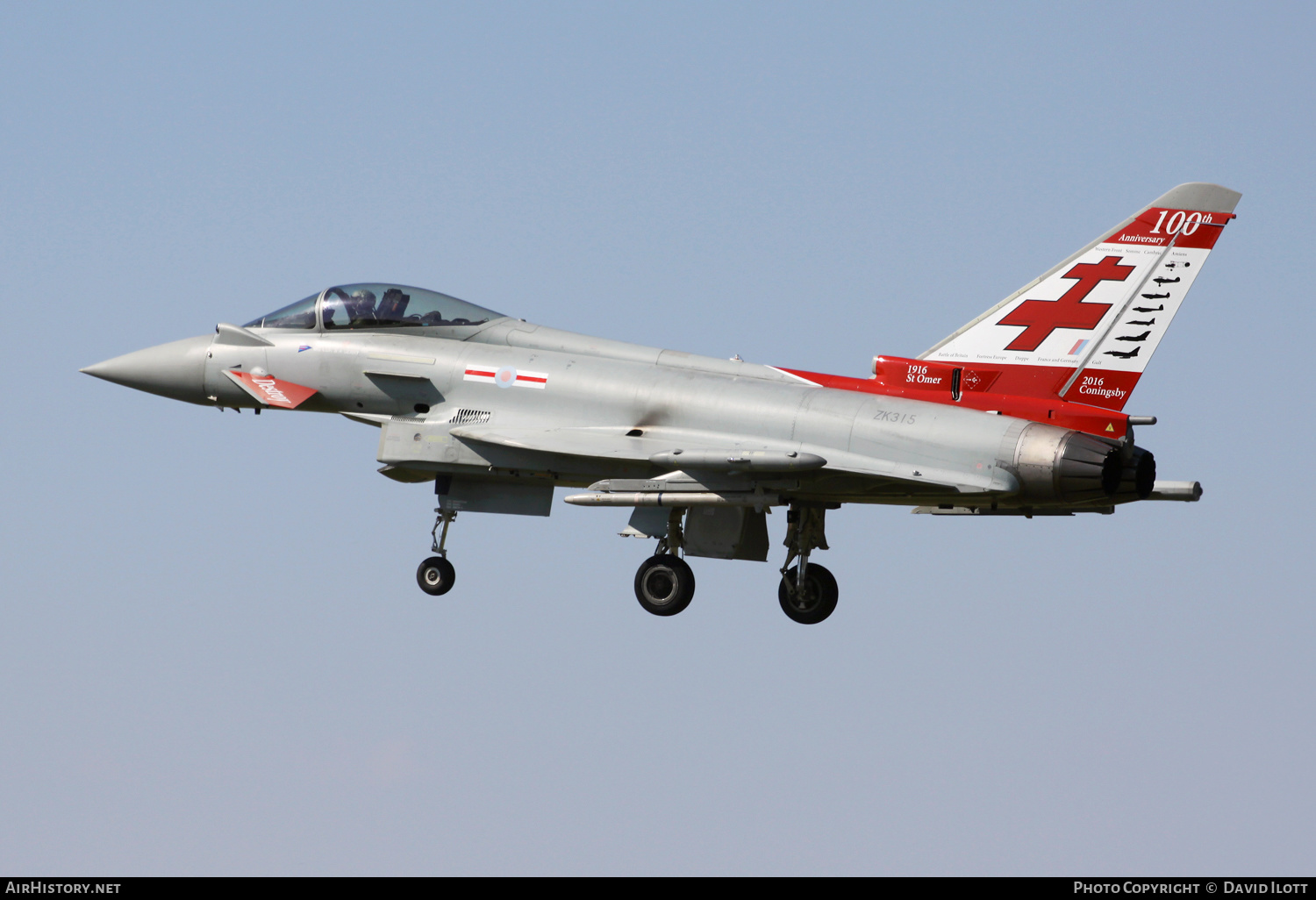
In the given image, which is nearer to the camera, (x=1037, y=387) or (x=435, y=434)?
(x=1037, y=387)

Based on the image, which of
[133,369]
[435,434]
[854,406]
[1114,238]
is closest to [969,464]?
[854,406]

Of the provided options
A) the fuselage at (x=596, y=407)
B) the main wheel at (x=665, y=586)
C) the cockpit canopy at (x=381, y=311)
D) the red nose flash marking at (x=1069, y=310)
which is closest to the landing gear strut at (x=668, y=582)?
the main wheel at (x=665, y=586)

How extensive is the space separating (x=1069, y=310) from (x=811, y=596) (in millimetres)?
4768

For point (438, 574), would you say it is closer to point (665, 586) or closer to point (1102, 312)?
point (665, 586)

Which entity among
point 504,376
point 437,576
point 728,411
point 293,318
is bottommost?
point 437,576

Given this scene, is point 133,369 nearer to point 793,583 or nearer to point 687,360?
point 687,360

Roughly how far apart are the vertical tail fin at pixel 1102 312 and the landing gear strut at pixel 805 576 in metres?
2.67

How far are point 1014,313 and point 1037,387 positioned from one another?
99cm

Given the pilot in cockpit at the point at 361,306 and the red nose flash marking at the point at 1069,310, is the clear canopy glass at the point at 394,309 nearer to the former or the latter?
the pilot in cockpit at the point at 361,306

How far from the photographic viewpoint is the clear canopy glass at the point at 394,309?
75.3 ft

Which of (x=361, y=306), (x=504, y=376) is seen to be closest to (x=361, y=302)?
(x=361, y=306)

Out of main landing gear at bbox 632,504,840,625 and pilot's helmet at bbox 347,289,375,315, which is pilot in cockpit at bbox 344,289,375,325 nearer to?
pilot's helmet at bbox 347,289,375,315

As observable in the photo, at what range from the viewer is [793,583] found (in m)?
22.1

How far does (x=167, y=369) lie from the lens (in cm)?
2364
